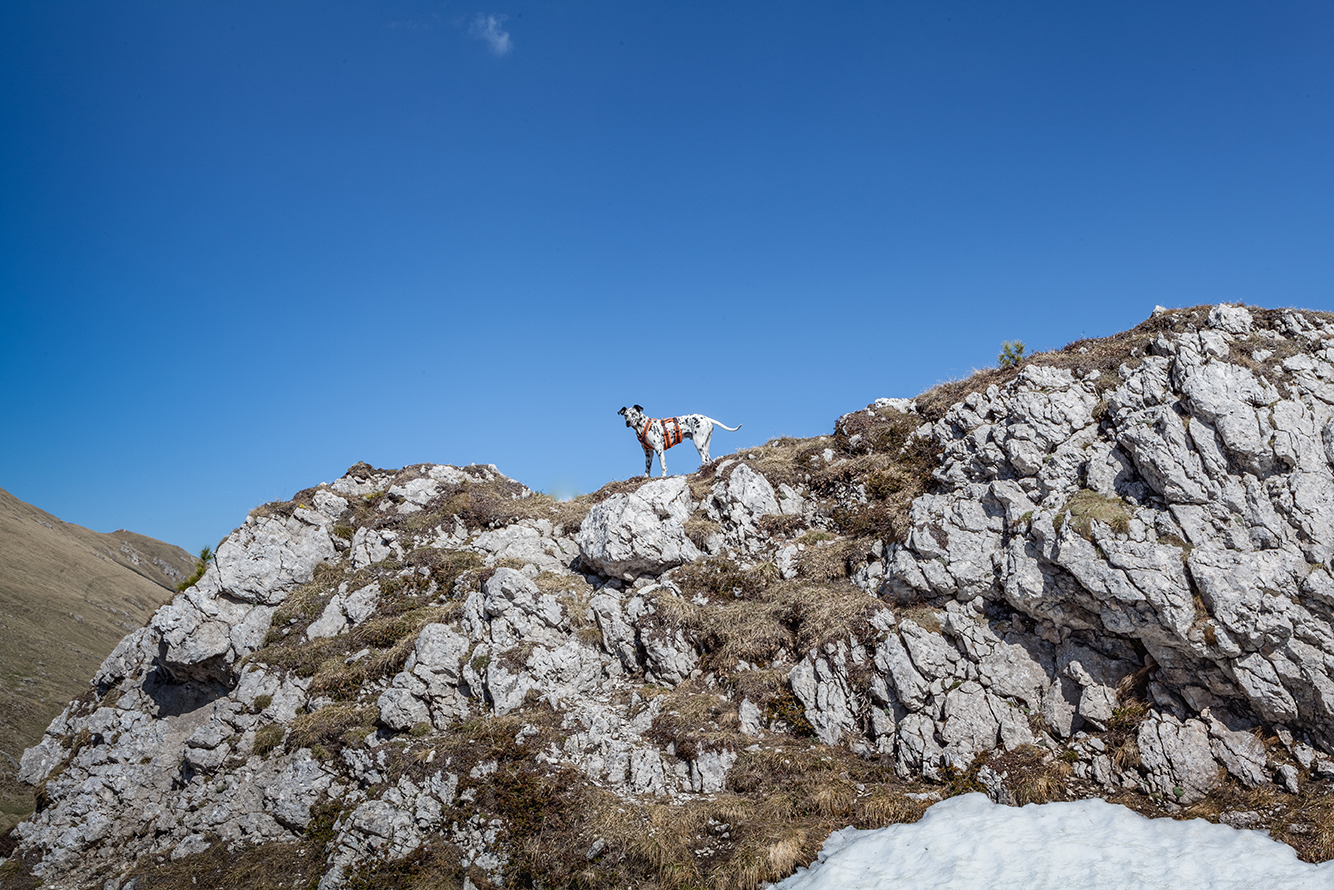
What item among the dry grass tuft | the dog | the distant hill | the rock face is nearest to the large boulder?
the rock face

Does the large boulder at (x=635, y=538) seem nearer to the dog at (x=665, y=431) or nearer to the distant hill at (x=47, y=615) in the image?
the dog at (x=665, y=431)

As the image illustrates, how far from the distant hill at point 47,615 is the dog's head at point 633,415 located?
2451 cm

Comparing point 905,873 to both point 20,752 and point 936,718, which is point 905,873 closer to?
point 936,718

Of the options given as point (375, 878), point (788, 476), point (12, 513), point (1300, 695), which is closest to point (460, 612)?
point (375, 878)

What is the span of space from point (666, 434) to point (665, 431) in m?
0.12

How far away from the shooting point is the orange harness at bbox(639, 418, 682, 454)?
78.5 feet

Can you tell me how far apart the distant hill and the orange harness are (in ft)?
80.6

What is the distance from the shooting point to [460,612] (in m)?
17.4

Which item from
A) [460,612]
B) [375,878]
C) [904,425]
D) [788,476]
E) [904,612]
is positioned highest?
[904,425]

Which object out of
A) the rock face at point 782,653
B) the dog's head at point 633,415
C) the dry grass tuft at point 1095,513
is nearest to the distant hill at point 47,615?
the rock face at point 782,653

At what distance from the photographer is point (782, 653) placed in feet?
49.1

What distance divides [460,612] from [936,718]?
12.2 meters

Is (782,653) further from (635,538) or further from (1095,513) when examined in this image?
(1095,513)

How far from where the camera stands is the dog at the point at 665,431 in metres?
23.9
